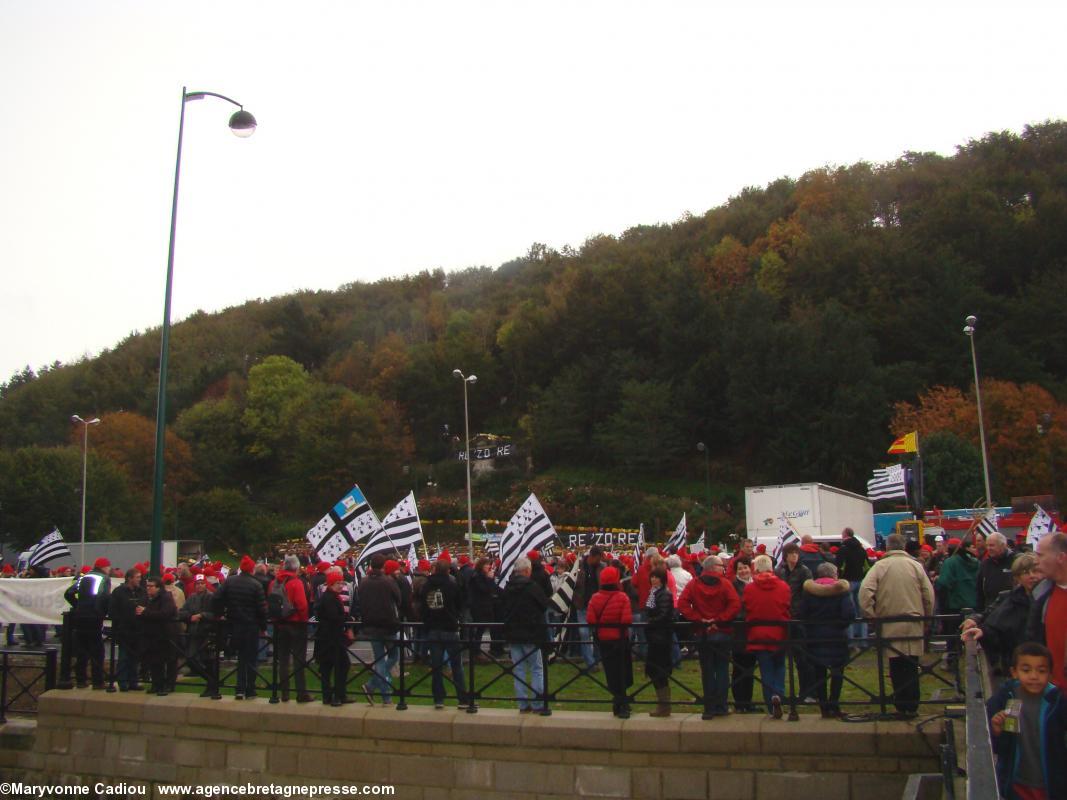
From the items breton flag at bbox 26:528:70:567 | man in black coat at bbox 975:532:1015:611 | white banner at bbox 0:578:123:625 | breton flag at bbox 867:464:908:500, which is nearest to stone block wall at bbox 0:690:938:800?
man in black coat at bbox 975:532:1015:611

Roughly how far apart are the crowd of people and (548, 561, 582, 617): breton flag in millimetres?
111

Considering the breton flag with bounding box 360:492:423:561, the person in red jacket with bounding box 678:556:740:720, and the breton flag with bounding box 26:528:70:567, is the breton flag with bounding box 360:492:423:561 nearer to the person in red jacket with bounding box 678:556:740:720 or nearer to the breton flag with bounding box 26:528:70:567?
the person in red jacket with bounding box 678:556:740:720

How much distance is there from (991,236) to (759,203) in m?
30.7

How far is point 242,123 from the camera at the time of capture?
17.4 meters

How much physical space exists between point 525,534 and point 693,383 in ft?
160

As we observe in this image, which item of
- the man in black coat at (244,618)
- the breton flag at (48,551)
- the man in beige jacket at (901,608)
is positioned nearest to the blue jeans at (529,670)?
the man in black coat at (244,618)

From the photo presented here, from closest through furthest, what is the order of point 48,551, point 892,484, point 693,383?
point 48,551
point 892,484
point 693,383

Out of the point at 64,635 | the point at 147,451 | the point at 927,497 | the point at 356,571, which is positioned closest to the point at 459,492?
the point at 147,451

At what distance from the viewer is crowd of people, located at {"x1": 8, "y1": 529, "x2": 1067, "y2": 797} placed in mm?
9500

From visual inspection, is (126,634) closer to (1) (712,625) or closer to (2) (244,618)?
(2) (244,618)

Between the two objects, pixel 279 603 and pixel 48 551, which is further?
pixel 48 551

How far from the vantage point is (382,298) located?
405 ft

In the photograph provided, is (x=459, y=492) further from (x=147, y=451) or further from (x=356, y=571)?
(x=356, y=571)

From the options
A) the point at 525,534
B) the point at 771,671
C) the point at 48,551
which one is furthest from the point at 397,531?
the point at 48,551
